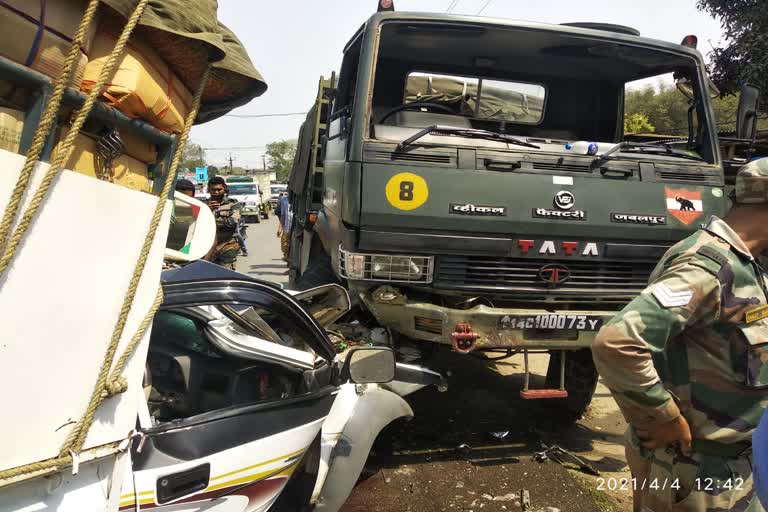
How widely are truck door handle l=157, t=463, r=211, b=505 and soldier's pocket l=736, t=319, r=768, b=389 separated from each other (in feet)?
5.53

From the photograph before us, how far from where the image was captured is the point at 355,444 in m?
2.59

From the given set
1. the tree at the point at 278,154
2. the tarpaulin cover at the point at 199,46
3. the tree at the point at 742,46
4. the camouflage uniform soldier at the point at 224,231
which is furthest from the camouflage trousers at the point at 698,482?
the tree at the point at 278,154

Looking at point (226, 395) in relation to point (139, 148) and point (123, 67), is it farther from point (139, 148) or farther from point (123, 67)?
point (123, 67)

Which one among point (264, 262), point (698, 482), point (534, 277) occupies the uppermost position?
point (534, 277)

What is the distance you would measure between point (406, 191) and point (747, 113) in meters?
2.43

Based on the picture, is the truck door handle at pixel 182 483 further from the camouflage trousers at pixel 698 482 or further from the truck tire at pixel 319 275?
the truck tire at pixel 319 275

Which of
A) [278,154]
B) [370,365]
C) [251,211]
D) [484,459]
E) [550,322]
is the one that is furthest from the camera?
[278,154]

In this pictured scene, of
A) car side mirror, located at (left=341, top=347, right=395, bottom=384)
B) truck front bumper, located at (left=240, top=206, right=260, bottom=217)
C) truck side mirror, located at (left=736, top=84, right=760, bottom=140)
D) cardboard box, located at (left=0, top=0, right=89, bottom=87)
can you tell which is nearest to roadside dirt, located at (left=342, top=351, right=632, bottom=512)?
car side mirror, located at (left=341, top=347, right=395, bottom=384)

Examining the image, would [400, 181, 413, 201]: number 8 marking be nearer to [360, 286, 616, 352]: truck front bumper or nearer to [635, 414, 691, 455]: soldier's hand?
[360, 286, 616, 352]: truck front bumper

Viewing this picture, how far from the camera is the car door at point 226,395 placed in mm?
1727

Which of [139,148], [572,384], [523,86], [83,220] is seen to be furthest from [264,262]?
[83,220]

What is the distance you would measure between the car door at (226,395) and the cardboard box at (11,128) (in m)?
0.81

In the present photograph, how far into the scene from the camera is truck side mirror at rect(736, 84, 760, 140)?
12.1ft

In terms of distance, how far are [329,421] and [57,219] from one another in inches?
64.2
